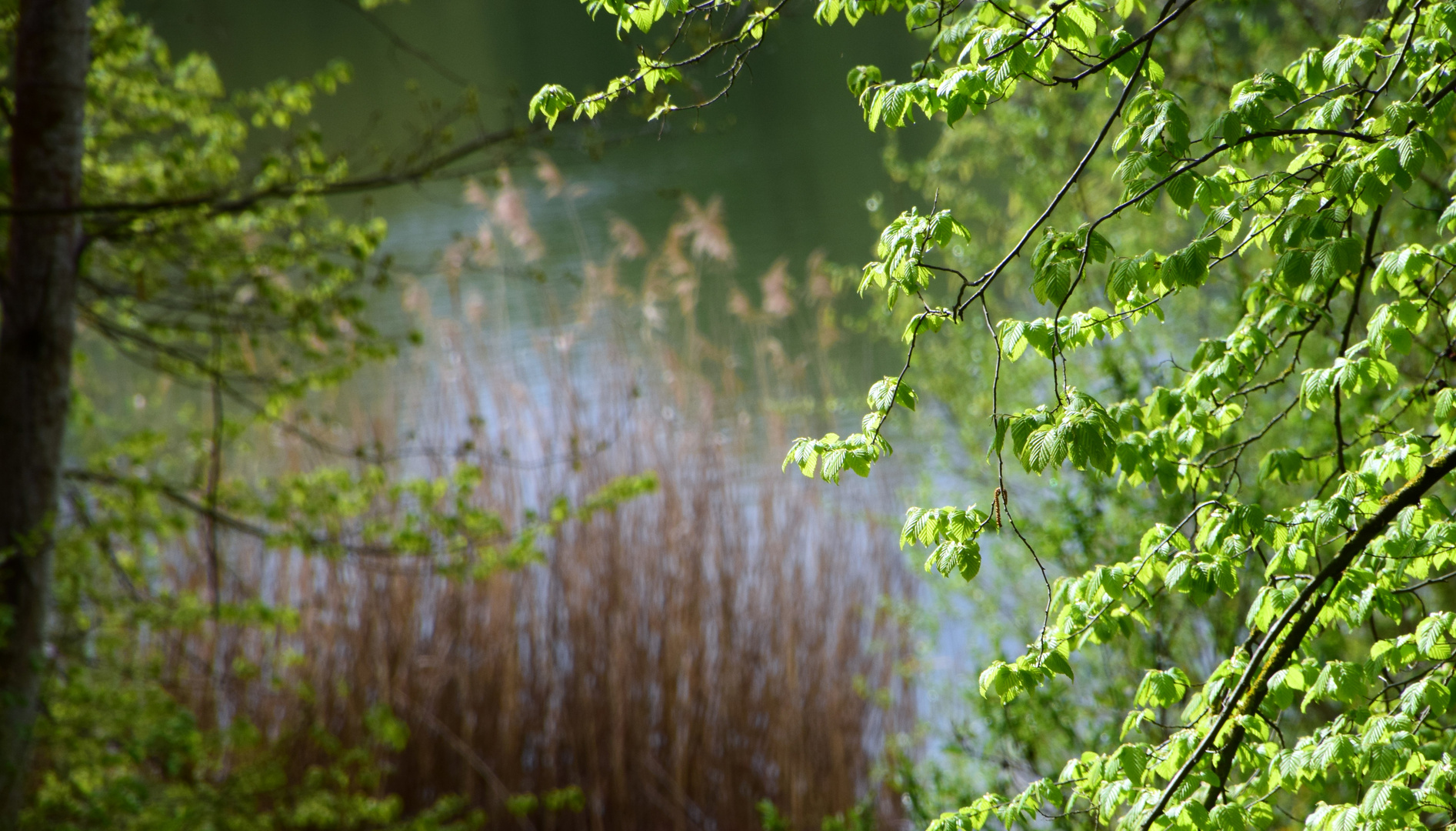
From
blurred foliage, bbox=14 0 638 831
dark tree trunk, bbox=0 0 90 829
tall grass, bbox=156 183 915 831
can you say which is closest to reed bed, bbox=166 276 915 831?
tall grass, bbox=156 183 915 831

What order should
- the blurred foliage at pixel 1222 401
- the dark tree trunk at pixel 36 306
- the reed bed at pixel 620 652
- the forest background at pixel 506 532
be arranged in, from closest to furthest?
the blurred foliage at pixel 1222 401, the dark tree trunk at pixel 36 306, the forest background at pixel 506 532, the reed bed at pixel 620 652

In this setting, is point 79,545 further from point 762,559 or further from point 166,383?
point 166,383

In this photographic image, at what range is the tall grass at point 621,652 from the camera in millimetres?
3594

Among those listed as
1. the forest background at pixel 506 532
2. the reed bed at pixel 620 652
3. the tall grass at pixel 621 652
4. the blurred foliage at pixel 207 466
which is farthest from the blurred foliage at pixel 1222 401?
the tall grass at pixel 621 652

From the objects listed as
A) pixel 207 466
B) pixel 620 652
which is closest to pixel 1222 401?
pixel 620 652

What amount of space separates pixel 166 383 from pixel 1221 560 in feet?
16.4

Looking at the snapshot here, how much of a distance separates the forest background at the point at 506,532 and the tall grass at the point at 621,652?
0.04 ft

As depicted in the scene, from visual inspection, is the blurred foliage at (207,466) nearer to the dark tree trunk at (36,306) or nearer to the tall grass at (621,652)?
the dark tree trunk at (36,306)

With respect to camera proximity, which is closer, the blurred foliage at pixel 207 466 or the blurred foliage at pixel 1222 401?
the blurred foliage at pixel 1222 401

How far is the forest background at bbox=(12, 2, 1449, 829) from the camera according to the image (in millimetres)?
2637

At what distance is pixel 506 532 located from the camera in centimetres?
331

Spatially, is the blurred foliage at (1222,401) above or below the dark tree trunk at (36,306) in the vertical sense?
below

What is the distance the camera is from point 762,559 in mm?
3904

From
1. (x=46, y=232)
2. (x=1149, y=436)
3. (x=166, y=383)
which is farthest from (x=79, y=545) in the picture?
(x=166, y=383)
